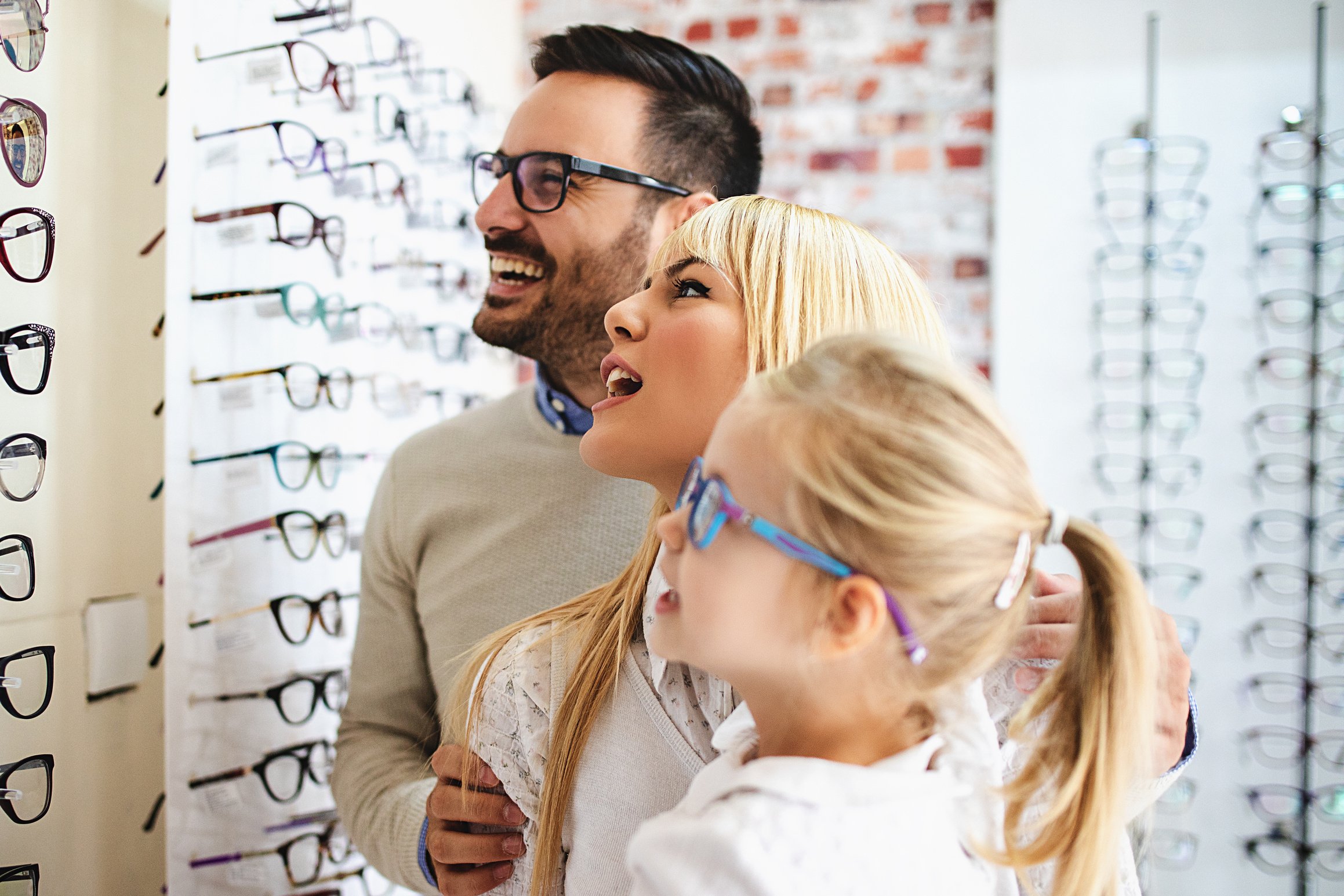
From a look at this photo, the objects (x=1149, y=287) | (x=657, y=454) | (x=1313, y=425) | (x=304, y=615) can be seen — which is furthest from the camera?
(x=1149, y=287)

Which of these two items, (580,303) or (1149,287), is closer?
(580,303)

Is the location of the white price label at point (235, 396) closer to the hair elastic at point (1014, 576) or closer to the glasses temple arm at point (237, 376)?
the glasses temple arm at point (237, 376)

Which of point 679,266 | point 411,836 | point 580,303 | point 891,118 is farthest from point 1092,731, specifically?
point 891,118

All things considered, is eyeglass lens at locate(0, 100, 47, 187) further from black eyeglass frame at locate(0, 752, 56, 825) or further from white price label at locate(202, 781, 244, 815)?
white price label at locate(202, 781, 244, 815)

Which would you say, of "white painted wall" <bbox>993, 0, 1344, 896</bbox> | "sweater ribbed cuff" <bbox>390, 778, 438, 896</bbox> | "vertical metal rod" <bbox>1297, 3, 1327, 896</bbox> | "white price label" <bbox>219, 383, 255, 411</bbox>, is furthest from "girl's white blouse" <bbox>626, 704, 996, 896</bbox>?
"vertical metal rod" <bbox>1297, 3, 1327, 896</bbox>

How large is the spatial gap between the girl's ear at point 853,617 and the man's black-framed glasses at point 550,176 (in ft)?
3.17

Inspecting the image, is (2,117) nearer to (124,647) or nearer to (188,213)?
(188,213)

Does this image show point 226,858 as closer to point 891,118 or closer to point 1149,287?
point 891,118

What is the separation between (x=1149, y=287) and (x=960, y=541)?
2304 millimetres

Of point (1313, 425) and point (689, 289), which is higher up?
point (689, 289)

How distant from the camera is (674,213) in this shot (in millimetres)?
1536

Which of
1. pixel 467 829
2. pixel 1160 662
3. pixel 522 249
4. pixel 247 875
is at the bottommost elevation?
pixel 247 875

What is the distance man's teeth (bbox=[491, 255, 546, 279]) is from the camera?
153 centimetres

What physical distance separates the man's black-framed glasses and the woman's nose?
1.67ft
